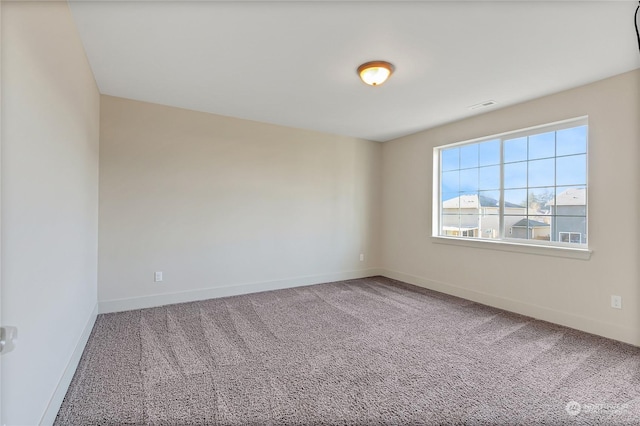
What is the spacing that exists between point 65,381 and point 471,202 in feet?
14.8

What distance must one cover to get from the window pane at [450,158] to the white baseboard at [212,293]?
222 cm

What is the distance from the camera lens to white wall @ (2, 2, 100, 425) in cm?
115

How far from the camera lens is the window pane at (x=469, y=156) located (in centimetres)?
409

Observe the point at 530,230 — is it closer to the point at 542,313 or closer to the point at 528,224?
the point at 528,224

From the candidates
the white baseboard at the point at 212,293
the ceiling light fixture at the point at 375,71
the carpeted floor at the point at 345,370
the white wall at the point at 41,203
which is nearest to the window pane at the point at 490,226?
the carpeted floor at the point at 345,370

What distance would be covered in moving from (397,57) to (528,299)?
9.70 ft

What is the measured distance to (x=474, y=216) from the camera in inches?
162

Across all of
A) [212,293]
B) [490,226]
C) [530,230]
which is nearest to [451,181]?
[490,226]

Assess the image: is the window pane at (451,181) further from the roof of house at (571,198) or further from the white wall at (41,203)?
the white wall at (41,203)

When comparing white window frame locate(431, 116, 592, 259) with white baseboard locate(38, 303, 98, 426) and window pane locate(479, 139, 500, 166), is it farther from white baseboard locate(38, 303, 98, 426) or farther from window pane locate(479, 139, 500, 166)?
white baseboard locate(38, 303, 98, 426)

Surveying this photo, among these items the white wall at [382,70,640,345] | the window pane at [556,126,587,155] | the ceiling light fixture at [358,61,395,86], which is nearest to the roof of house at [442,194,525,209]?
the white wall at [382,70,640,345]

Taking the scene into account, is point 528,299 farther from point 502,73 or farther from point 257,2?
point 257,2

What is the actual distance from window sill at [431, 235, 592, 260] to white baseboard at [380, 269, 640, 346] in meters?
0.58

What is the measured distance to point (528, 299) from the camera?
11.0 ft
